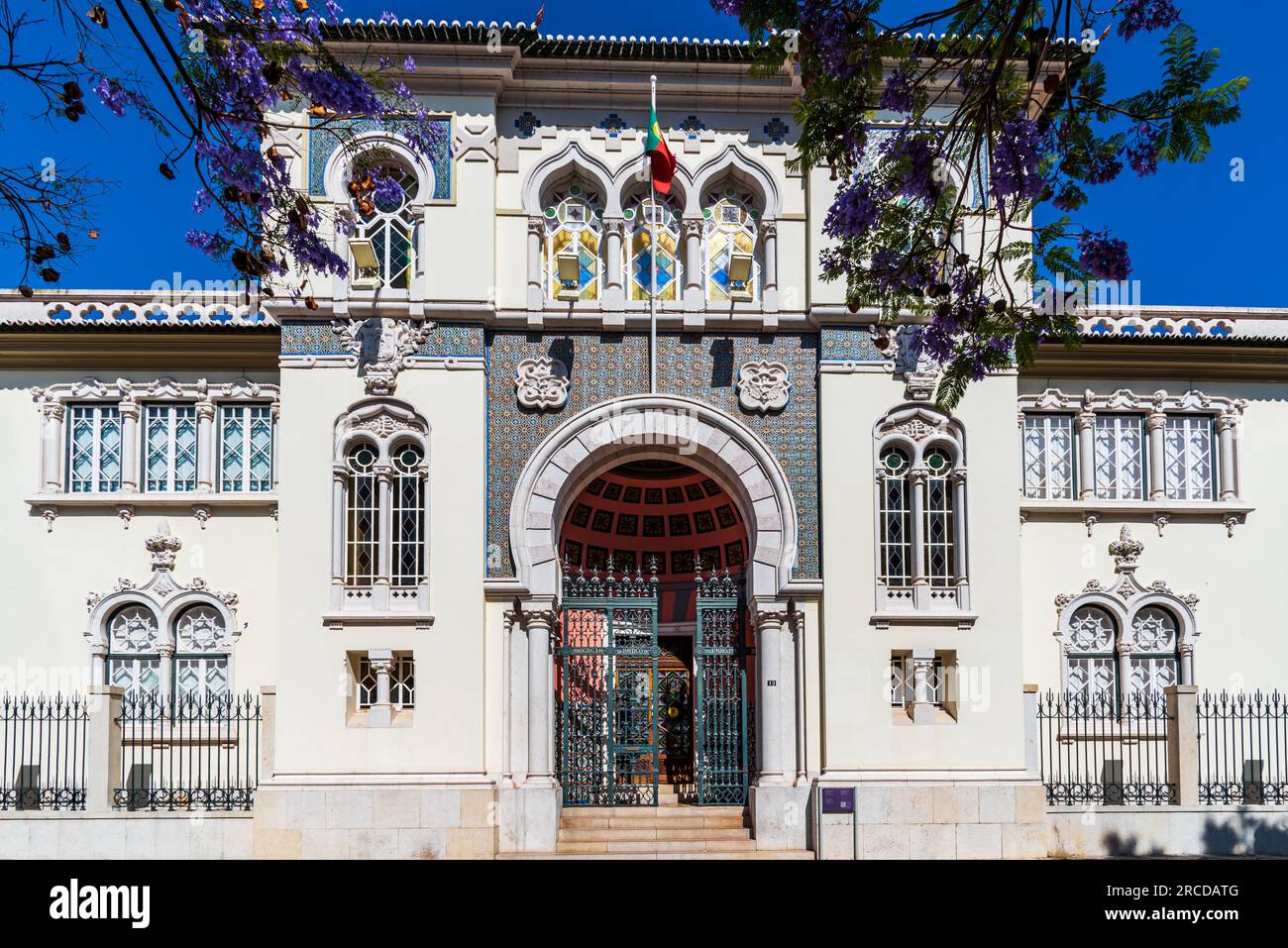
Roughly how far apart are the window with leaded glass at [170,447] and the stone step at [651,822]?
690 cm

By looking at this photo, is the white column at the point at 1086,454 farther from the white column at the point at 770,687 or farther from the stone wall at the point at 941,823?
the white column at the point at 770,687

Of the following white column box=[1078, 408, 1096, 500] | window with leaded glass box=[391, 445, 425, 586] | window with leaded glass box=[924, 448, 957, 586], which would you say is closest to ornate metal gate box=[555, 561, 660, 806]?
window with leaded glass box=[391, 445, 425, 586]

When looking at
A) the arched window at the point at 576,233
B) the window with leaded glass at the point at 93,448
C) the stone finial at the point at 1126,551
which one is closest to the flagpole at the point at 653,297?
the arched window at the point at 576,233

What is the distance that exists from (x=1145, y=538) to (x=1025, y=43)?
11.1 meters

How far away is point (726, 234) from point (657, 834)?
7.61 meters

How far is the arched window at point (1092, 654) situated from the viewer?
1644 cm

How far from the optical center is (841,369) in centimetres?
1495

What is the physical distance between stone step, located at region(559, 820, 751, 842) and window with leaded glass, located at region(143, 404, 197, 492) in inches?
276

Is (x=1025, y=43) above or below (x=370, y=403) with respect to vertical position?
above

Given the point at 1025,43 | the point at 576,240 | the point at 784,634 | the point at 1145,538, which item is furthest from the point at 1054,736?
the point at 1025,43

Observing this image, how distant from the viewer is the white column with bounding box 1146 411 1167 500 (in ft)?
55.0

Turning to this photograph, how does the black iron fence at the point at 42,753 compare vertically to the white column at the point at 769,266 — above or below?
below

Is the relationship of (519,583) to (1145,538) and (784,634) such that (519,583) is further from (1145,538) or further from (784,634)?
(1145,538)

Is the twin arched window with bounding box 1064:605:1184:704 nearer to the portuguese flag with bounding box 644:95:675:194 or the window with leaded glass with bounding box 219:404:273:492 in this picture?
Result: the portuguese flag with bounding box 644:95:675:194
